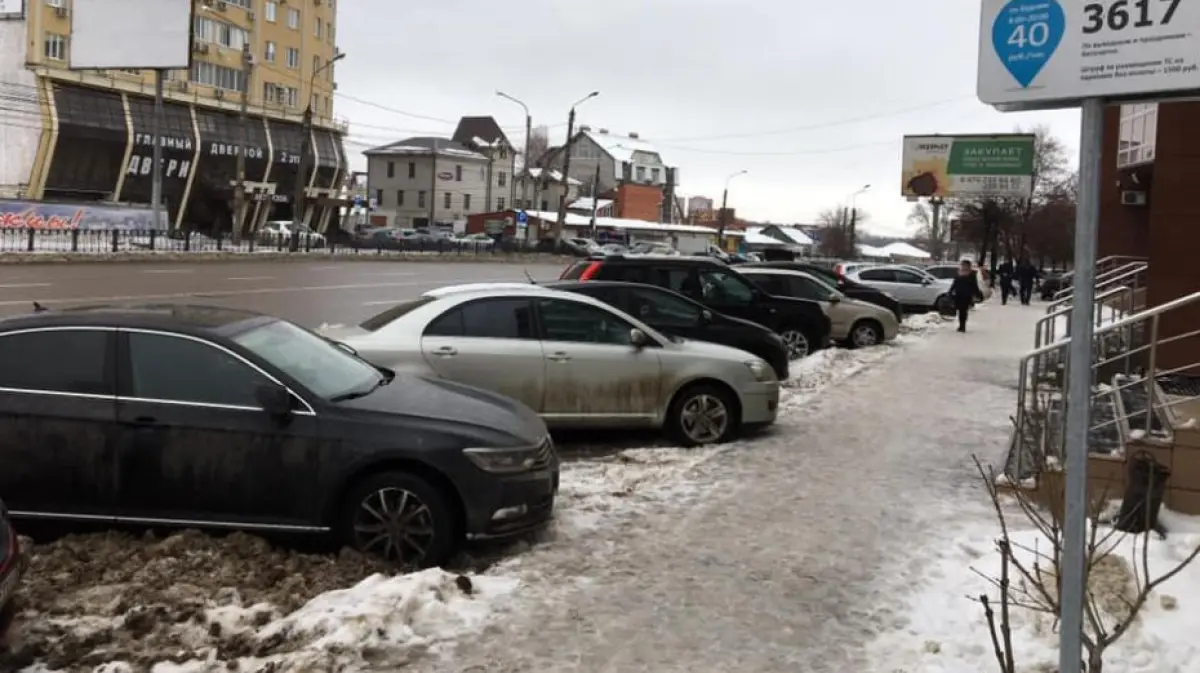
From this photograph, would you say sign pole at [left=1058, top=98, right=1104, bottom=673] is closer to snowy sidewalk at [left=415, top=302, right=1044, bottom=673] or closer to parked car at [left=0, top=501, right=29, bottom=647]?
snowy sidewalk at [left=415, top=302, right=1044, bottom=673]

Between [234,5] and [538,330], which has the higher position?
[234,5]

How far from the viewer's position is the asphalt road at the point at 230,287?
71.3ft

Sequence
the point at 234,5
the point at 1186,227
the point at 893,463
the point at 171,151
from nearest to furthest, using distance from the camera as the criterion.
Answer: the point at 893,463
the point at 1186,227
the point at 171,151
the point at 234,5

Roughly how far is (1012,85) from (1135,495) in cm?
402

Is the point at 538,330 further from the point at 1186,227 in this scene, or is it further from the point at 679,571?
the point at 1186,227

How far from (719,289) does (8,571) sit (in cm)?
1185

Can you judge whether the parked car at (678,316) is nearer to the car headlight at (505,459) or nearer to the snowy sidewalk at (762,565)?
the snowy sidewalk at (762,565)

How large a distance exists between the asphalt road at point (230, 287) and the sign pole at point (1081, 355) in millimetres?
12611

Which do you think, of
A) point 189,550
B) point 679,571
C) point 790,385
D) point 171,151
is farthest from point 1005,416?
point 171,151

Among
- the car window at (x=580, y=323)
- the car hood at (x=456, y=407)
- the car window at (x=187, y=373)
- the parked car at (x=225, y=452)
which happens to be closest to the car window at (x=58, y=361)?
the parked car at (x=225, y=452)

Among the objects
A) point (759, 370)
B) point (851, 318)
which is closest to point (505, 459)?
point (759, 370)

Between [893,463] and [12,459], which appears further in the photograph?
[893,463]

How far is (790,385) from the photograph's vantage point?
1377cm

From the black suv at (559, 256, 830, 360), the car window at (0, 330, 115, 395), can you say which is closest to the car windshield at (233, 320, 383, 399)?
the car window at (0, 330, 115, 395)
